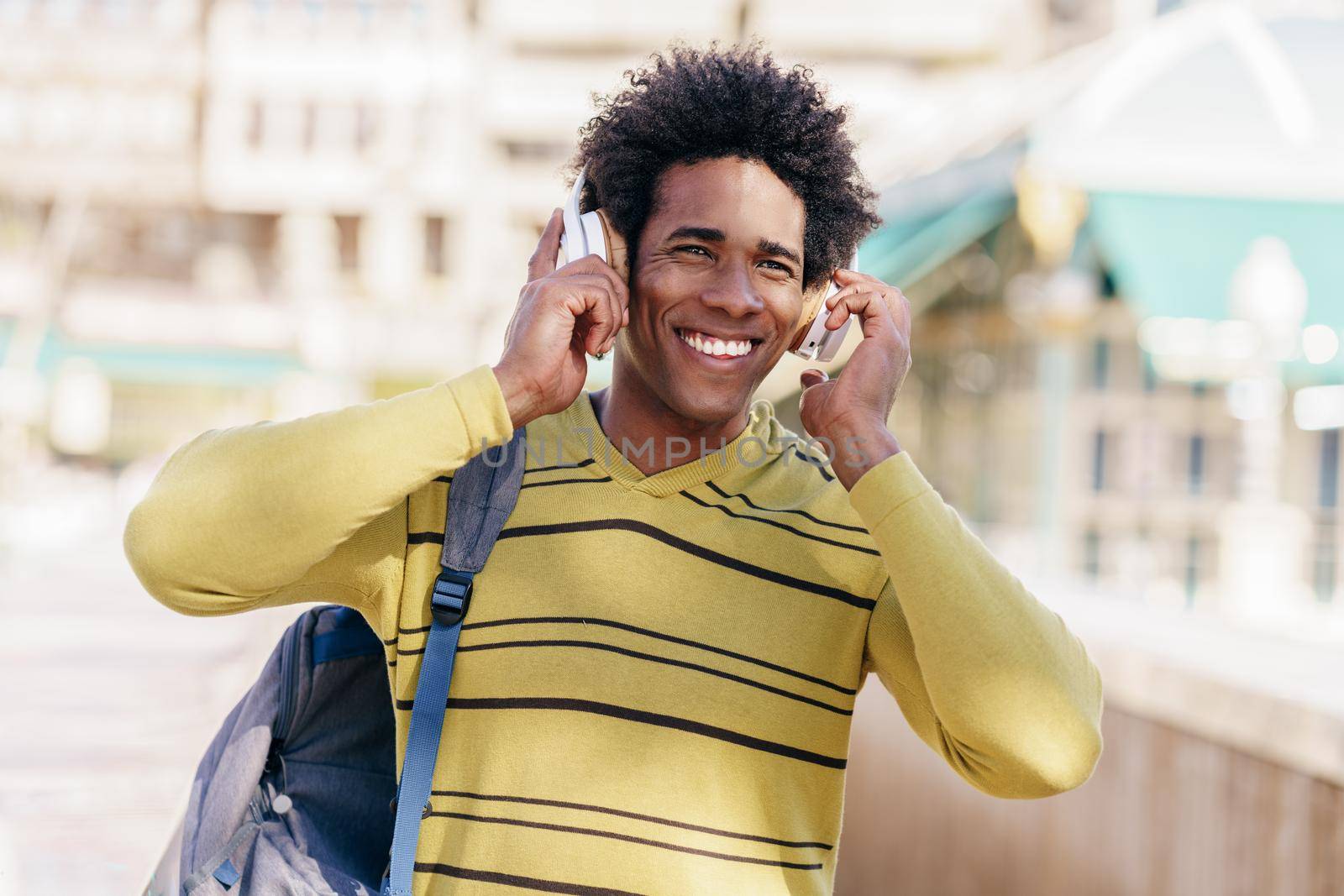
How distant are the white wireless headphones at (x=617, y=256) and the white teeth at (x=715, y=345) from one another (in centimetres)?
14

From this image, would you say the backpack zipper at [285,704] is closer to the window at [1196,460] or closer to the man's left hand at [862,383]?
the man's left hand at [862,383]

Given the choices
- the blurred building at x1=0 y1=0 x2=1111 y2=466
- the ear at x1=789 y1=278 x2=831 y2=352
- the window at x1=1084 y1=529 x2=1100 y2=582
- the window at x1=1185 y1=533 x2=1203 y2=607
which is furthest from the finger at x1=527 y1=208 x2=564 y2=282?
the blurred building at x1=0 y1=0 x2=1111 y2=466

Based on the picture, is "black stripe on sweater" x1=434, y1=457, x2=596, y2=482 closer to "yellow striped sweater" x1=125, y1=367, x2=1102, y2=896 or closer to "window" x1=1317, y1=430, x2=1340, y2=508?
"yellow striped sweater" x1=125, y1=367, x2=1102, y2=896

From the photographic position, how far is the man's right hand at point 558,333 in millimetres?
1807

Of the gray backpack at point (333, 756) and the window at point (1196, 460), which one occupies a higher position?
the window at point (1196, 460)

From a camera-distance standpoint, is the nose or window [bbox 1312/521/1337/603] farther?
window [bbox 1312/521/1337/603]

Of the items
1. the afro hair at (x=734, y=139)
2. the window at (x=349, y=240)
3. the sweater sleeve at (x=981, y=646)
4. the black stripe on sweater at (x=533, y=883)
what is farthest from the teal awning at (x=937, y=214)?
the window at (x=349, y=240)

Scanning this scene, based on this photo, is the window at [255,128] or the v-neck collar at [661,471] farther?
the window at [255,128]

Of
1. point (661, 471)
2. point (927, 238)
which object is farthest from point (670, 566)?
point (927, 238)

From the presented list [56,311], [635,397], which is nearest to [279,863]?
[635,397]

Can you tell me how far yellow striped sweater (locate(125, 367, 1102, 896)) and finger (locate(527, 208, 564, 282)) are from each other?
1.04 ft

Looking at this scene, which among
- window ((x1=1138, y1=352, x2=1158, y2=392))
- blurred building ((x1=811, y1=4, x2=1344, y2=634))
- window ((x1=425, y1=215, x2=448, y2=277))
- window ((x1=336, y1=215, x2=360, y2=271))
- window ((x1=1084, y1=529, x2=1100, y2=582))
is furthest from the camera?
window ((x1=425, y1=215, x2=448, y2=277))

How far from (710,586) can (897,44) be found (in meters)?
33.3

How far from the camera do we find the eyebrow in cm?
194
